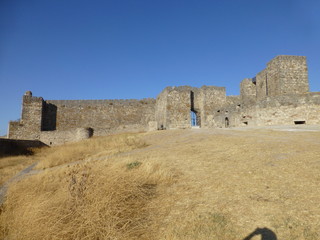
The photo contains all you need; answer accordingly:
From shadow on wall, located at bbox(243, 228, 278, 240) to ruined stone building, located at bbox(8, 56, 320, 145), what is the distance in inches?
553

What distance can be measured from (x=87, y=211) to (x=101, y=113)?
24.3 metres

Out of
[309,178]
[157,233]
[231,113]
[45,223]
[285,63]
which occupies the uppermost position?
[285,63]

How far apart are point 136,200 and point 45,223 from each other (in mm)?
1365

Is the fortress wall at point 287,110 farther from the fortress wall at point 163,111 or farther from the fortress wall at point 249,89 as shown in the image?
the fortress wall at point 163,111

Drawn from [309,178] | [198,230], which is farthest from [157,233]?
[309,178]

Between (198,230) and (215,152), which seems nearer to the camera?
(198,230)

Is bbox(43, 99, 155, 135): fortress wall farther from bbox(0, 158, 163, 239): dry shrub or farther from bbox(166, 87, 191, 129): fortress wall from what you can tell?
bbox(0, 158, 163, 239): dry shrub

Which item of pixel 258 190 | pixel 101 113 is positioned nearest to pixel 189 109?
pixel 101 113

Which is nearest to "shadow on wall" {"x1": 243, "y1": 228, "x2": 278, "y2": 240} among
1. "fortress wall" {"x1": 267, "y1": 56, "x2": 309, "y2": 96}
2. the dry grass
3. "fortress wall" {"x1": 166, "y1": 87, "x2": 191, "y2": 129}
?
the dry grass

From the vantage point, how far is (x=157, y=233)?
8.45ft

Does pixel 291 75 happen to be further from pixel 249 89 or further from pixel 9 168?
pixel 9 168

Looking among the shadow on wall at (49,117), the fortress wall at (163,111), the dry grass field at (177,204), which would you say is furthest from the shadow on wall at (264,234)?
the shadow on wall at (49,117)

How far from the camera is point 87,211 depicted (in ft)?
9.02

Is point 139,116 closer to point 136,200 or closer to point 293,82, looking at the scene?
point 293,82
